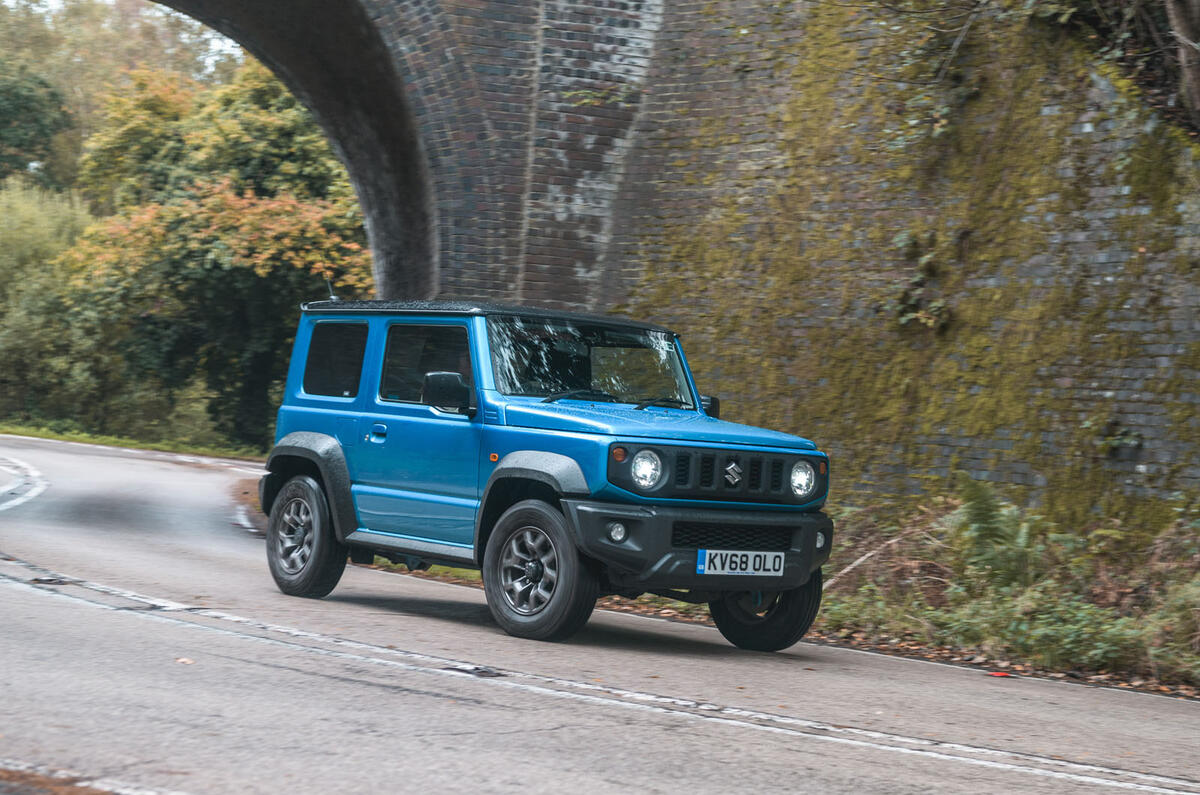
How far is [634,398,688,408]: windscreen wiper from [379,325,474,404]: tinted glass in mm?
1161

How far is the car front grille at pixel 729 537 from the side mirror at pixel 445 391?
1639 millimetres

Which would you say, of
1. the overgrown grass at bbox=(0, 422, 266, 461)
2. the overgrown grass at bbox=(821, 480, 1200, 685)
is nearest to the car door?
the overgrown grass at bbox=(821, 480, 1200, 685)

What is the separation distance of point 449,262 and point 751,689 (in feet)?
31.5

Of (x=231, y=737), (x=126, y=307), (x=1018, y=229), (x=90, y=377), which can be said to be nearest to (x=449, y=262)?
(x=1018, y=229)

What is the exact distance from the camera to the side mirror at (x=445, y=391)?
8.22 meters

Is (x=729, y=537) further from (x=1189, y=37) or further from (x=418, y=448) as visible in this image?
(x=1189, y=37)

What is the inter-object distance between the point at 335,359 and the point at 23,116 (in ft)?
132

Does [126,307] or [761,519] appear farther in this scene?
[126,307]

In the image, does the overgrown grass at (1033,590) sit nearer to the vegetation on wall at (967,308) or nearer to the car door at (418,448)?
the vegetation on wall at (967,308)

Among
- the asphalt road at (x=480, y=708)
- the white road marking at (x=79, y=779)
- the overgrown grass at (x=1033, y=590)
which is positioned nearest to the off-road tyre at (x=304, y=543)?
the asphalt road at (x=480, y=708)

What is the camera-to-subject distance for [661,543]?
24.8ft

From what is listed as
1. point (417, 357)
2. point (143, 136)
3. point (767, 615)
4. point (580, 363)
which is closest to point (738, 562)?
point (767, 615)

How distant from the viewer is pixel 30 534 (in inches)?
503

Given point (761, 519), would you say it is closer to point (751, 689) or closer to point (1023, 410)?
point (751, 689)
